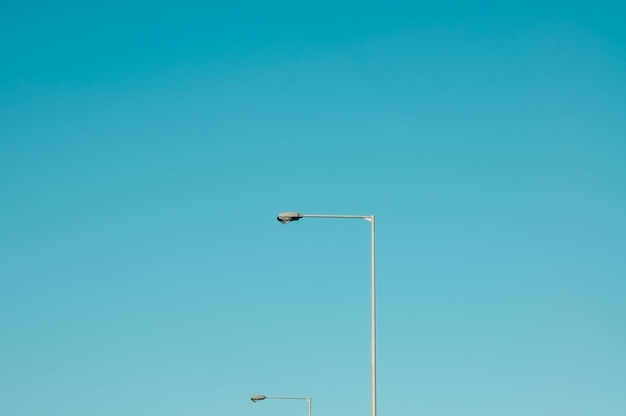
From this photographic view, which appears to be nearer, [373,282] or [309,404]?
[373,282]

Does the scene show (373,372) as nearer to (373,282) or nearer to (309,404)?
(373,282)

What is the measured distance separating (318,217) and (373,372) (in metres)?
5.86

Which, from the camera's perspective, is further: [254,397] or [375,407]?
[254,397]

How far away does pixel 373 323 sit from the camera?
3353 centimetres

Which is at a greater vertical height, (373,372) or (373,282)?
(373,282)

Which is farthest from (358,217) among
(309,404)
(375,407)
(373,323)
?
(309,404)

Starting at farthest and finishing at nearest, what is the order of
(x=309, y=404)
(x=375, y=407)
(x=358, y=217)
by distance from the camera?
(x=309, y=404)
(x=358, y=217)
(x=375, y=407)

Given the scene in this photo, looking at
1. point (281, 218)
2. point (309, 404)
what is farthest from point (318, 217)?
point (309, 404)

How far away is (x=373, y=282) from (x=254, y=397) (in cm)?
3097

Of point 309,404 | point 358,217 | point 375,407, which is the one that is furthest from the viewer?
point 309,404

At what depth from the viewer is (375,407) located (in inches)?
1299

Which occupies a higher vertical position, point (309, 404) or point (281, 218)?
point (281, 218)

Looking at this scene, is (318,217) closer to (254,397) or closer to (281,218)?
(281,218)

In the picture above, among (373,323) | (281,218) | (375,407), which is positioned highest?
(281,218)
